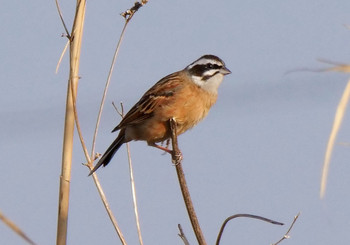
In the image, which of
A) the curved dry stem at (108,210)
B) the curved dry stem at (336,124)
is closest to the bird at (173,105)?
the curved dry stem at (108,210)

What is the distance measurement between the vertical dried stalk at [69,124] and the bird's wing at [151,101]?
257 centimetres

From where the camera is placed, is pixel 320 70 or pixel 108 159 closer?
pixel 320 70

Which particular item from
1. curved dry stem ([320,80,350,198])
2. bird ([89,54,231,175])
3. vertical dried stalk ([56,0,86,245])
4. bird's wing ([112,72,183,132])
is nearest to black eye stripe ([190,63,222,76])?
bird ([89,54,231,175])

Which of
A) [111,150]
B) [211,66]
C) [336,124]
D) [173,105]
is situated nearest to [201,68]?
[211,66]

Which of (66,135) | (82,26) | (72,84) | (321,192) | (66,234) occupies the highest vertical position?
(82,26)

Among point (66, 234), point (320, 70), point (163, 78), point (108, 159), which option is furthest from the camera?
point (163, 78)

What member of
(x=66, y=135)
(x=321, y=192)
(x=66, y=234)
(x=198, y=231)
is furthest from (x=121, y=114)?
(x=321, y=192)

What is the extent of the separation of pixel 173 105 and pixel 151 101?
10.6 inches

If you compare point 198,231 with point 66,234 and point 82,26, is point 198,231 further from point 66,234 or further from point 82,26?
point 82,26

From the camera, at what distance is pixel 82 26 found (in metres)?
2.92

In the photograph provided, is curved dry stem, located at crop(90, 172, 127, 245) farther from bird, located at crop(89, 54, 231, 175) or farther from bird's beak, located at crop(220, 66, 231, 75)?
bird's beak, located at crop(220, 66, 231, 75)

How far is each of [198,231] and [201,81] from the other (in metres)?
3.45

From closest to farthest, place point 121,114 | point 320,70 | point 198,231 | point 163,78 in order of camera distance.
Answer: point 320,70 → point 198,231 → point 121,114 → point 163,78

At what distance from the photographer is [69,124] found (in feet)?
9.68
